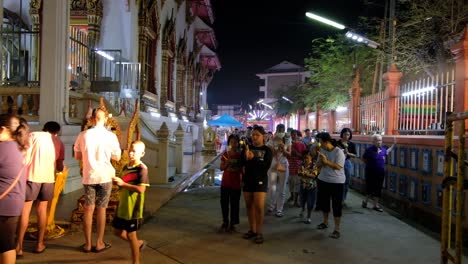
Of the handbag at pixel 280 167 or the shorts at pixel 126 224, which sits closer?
the shorts at pixel 126 224

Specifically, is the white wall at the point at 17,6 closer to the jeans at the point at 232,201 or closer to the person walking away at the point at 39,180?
the person walking away at the point at 39,180

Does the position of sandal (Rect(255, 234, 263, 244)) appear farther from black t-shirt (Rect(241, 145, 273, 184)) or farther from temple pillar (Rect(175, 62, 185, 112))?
temple pillar (Rect(175, 62, 185, 112))

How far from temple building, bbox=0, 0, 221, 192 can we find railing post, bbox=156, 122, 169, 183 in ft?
0.19

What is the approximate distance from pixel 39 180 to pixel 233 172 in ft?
9.14

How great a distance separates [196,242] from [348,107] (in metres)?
10.1

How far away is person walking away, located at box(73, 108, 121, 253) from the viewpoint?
5.17m

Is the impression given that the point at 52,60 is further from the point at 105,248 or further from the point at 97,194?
the point at 105,248

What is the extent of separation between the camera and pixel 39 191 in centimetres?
510

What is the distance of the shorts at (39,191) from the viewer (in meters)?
4.97

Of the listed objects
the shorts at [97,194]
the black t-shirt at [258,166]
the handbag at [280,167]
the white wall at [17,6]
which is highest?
the white wall at [17,6]

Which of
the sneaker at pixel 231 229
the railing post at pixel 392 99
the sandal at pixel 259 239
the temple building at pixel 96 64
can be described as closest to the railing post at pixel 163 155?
the temple building at pixel 96 64

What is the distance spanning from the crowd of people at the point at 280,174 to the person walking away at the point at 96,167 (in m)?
1.93

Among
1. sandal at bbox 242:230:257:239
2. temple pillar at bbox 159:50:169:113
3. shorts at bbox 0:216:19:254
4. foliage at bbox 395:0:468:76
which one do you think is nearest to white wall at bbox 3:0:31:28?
temple pillar at bbox 159:50:169:113

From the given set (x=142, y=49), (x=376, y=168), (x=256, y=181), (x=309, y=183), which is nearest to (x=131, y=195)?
(x=256, y=181)
